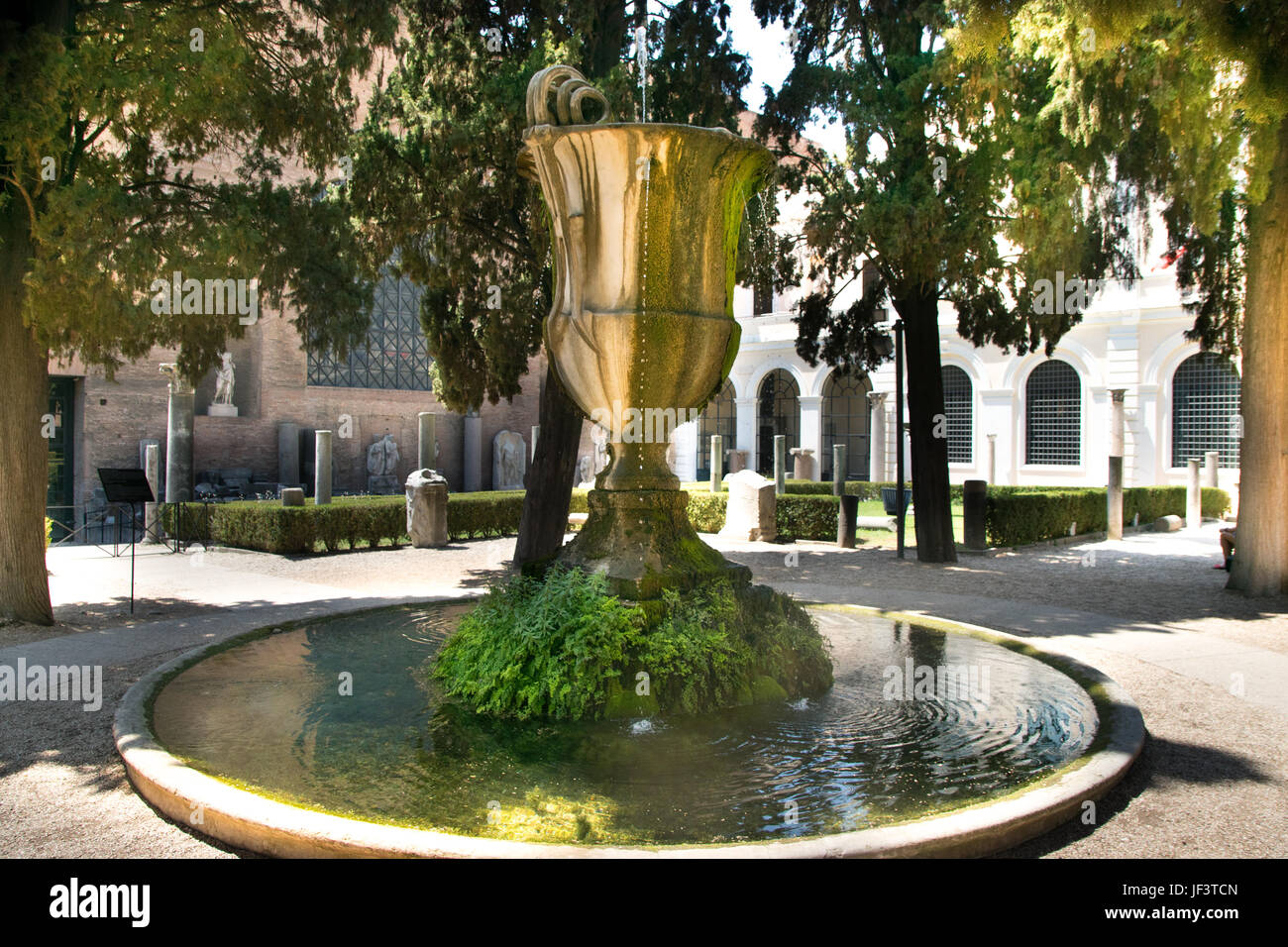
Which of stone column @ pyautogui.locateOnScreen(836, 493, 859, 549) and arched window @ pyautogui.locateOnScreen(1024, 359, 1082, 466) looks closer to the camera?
stone column @ pyautogui.locateOnScreen(836, 493, 859, 549)

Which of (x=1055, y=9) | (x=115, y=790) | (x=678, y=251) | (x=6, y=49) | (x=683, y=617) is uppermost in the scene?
(x=1055, y=9)

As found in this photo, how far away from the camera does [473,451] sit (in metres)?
30.1

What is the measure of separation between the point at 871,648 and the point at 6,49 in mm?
7879

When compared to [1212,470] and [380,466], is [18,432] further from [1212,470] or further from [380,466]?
[1212,470]

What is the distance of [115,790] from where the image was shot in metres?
3.98

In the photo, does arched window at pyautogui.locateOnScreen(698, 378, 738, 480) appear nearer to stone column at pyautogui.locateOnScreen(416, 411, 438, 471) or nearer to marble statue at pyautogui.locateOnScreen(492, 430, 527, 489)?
marble statue at pyautogui.locateOnScreen(492, 430, 527, 489)

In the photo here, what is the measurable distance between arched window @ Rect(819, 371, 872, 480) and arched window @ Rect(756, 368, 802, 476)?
3.93ft

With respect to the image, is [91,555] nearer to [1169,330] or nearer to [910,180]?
[910,180]

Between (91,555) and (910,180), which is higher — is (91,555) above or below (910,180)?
below

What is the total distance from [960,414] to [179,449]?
76.9ft

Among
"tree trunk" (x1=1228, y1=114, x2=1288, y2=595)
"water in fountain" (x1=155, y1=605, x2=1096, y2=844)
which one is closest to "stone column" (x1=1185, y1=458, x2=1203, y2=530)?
"tree trunk" (x1=1228, y1=114, x2=1288, y2=595)

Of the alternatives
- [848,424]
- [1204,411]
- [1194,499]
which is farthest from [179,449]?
[1204,411]

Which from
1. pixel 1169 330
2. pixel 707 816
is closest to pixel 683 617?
pixel 707 816

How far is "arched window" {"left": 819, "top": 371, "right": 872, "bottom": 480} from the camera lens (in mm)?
34562
